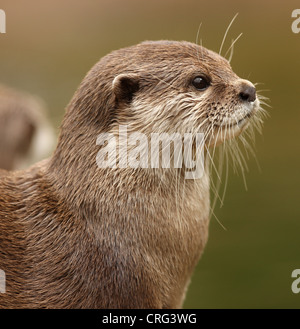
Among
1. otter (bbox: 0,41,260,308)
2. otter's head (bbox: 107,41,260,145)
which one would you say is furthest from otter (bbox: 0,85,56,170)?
otter's head (bbox: 107,41,260,145)

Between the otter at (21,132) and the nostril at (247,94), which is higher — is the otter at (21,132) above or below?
below

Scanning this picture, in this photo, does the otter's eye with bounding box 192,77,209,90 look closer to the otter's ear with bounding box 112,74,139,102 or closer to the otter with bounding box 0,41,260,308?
the otter with bounding box 0,41,260,308

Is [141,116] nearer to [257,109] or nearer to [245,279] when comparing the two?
[257,109]

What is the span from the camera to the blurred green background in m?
4.93

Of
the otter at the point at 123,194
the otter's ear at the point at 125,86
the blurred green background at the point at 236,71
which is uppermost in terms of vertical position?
the otter's ear at the point at 125,86

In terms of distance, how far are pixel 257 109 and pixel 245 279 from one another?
2.85 meters

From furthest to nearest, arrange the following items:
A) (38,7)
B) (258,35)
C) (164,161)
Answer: (38,7) → (258,35) → (164,161)

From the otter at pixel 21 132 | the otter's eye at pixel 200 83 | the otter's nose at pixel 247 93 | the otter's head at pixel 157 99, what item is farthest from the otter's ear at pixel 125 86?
the otter at pixel 21 132

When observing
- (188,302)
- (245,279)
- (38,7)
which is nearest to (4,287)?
(188,302)

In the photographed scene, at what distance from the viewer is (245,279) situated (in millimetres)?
4867

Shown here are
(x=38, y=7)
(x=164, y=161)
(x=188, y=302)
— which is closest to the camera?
(x=164, y=161)

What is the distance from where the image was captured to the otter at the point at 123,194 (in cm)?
216

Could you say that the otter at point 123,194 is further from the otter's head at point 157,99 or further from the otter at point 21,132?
the otter at point 21,132

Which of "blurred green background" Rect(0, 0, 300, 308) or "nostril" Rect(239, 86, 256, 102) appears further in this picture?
"blurred green background" Rect(0, 0, 300, 308)
